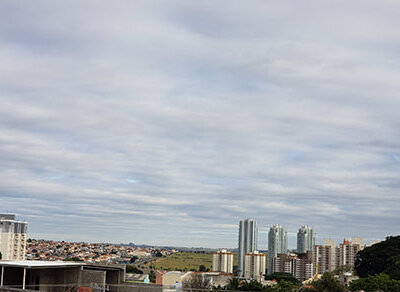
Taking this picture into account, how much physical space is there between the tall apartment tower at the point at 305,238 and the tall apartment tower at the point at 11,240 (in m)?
100

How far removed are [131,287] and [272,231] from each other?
150 meters

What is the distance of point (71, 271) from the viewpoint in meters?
20.5

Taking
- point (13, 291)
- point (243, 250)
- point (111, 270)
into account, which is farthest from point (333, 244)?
point (13, 291)

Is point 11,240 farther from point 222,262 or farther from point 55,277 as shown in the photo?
point 55,277

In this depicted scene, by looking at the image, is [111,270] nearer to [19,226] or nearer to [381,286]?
[381,286]

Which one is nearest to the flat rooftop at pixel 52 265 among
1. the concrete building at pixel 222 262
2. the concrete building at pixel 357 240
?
the concrete building at pixel 222 262

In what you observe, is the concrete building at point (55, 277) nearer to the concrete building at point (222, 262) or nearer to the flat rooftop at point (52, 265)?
the flat rooftop at point (52, 265)

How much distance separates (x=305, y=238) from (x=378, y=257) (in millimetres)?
119823

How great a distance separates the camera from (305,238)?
589 ft

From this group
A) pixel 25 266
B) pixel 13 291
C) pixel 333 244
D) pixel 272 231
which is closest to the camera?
pixel 13 291

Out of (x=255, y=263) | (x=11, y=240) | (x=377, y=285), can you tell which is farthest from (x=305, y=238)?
(x=377, y=285)

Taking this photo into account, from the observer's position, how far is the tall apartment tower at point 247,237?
179m

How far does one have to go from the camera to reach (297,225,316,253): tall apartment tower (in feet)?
586

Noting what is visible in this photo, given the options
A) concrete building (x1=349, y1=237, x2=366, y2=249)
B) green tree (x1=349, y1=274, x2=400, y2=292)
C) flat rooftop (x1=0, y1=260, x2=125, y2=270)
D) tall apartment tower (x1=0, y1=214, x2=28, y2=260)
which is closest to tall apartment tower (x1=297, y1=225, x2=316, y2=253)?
concrete building (x1=349, y1=237, x2=366, y2=249)
